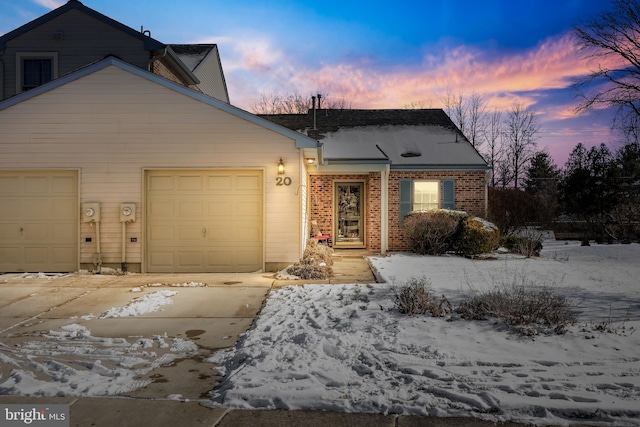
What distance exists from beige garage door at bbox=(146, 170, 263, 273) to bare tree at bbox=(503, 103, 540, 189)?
28.8 m

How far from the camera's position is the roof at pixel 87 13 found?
43.4 ft

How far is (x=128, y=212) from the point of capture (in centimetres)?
935

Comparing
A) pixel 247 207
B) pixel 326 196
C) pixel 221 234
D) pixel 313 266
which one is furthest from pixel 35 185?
pixel 326 196

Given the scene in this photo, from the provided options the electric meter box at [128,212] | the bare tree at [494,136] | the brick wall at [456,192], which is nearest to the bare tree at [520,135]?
the bare tree at [494,136]

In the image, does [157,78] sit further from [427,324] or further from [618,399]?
[618,399]

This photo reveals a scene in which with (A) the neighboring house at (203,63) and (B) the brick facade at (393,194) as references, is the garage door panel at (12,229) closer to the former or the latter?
(B) the brick facade at (393,194)

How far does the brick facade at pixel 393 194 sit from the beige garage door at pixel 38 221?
294 inches

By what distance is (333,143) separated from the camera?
50.2ft

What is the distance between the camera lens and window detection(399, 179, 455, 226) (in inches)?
566

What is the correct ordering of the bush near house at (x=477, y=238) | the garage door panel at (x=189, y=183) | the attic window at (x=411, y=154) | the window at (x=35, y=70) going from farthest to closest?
the attic window at (x=411, y=154)
the window at (x=35, y=70)
the bush near house at (x=477, y=238)
the garage door panel at (x=189, y=183)

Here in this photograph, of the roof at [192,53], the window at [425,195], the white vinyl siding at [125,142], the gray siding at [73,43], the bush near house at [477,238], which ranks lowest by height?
the bush near house at [477,238]

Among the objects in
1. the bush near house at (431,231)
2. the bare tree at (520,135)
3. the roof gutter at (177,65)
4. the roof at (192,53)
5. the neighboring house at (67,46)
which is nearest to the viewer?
the bush near house at (431,231)

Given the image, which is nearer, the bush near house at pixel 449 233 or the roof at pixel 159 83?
the roof at pixel 159 83

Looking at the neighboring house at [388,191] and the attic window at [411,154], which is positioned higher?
the attic window at [411,154]
